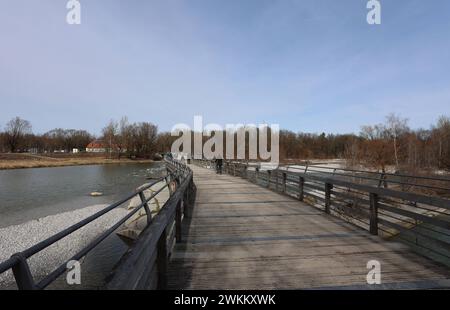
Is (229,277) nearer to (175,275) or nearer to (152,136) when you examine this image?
(175,275)

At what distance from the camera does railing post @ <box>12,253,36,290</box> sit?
1.61m

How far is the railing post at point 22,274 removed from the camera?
1.61 meters

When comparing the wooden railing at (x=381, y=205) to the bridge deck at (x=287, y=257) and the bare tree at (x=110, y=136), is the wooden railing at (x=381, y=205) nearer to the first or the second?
the bridge deck at (x=287, y=257)

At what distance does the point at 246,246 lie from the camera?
18.2ft

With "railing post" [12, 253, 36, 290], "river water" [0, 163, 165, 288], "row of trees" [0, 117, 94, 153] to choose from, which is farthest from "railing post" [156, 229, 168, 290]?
"row of trees" [0, 117, 94, 153]

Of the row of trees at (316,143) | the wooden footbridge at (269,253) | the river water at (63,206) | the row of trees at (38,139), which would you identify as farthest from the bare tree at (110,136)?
the wooden footbridge at (269,253)

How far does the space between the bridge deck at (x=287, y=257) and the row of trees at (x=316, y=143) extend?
34536 millimetres

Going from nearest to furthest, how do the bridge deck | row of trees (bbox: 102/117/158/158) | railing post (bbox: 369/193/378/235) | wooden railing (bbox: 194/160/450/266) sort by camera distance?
the bridge deck → wooden railing (bbox: 194/160/450/266) → railing post (bbox: 369/193/378/235) → row of trees (bbox: 102/117/158/158)

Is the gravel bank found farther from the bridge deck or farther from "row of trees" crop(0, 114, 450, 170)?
"row of trees" crop(0, 114, 450, 170)

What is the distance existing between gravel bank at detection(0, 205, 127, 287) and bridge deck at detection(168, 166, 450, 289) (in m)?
8.25
